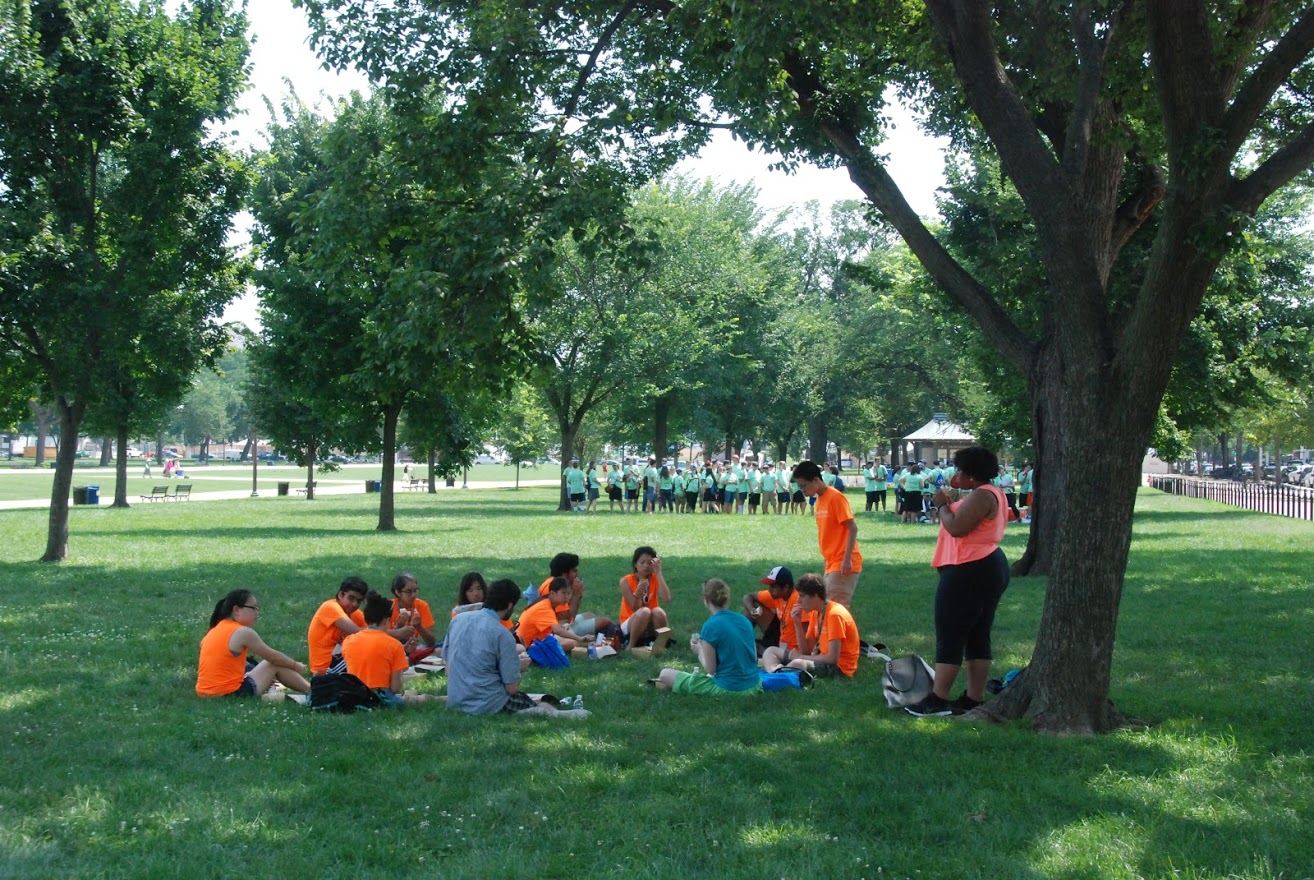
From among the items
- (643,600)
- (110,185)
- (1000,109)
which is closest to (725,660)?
(643,600)

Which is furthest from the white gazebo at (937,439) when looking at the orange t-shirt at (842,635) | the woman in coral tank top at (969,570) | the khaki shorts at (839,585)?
the woman in coral tank top at (969,570)

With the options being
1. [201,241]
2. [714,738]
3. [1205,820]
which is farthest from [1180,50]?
[201,241]

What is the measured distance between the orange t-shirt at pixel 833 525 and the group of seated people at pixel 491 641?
0.49 metres

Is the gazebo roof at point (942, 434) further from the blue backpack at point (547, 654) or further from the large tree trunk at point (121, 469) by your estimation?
the blue backpack at point (547, 654)

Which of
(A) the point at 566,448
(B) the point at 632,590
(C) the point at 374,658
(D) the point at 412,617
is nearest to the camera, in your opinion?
(C) the point at 374,658

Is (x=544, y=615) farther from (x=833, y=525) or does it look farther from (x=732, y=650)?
(x=833, y=525)

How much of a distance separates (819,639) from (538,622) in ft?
7.85

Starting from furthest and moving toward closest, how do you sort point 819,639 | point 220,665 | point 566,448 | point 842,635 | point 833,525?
point 566,448
point 833,525
point 819,639
point 842,635
point 220,665

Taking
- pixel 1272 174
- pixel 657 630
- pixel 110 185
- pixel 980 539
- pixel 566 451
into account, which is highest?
pixel 110 185

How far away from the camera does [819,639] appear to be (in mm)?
9953

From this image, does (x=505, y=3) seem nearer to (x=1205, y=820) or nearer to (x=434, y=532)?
(x=1205, y=820)

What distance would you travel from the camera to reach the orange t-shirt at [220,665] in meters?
8.84

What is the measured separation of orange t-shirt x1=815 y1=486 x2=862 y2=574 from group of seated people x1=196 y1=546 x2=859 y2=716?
49cm

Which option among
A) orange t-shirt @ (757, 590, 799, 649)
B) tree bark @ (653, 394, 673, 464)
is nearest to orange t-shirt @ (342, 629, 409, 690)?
orange t-shirt @ (757, 590, 799, 649)
